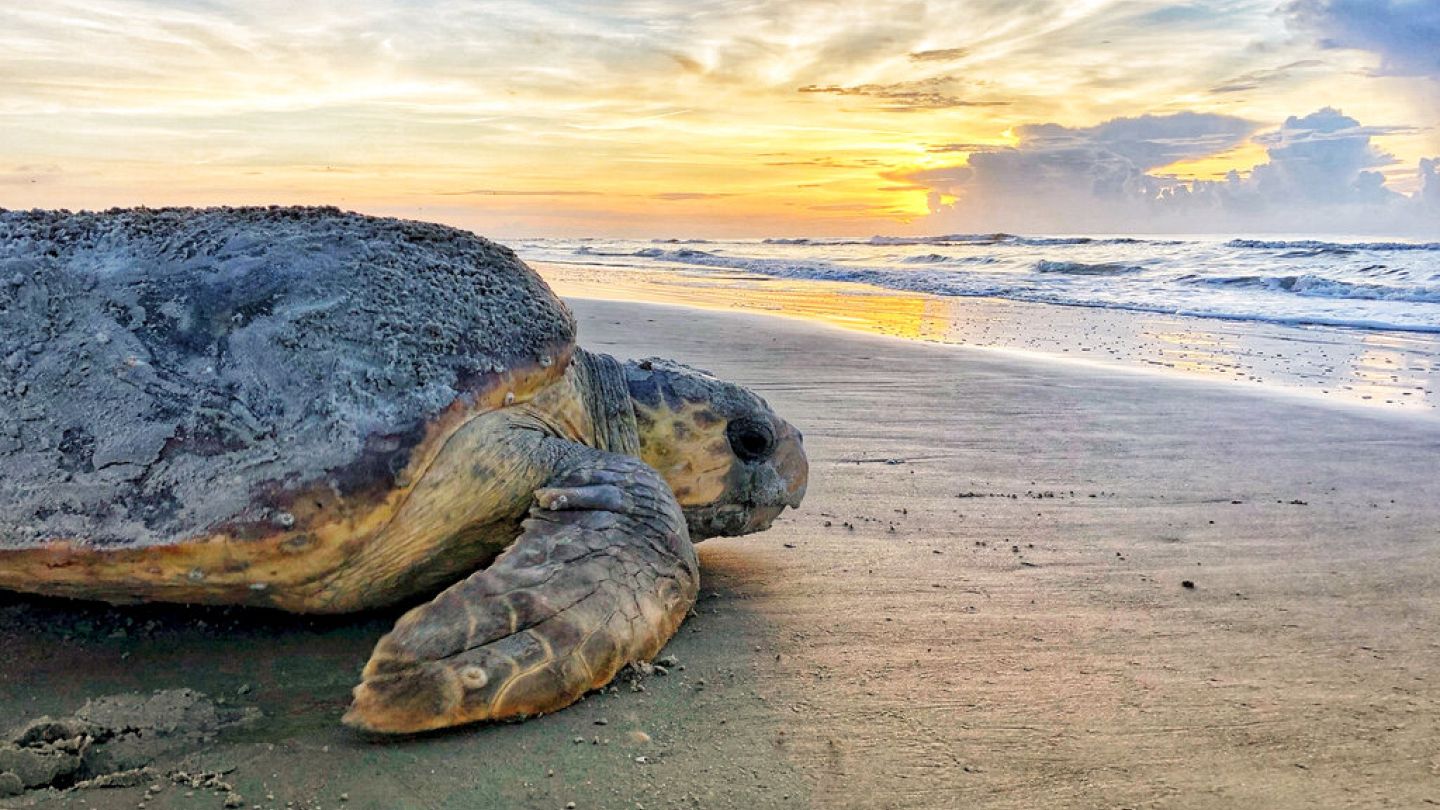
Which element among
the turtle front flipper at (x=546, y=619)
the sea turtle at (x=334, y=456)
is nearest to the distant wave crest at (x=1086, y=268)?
the sea turtle at (x=334, y=456)

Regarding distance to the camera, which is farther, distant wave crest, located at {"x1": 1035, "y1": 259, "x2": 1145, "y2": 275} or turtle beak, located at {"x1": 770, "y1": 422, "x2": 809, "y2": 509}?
distant wave crest, located at {"x1": 1035, "y1": 259, "x2": 1145, "y2": 275}

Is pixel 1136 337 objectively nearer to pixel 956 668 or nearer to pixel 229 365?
pixel 956 668

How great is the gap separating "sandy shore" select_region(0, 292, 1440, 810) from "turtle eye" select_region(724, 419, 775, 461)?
0.40 meters

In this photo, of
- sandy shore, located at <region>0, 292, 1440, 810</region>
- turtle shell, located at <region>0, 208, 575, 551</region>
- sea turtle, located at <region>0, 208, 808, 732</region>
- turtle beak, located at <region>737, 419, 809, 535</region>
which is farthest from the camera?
turtle beak, located at <region>737, 419, 809, 535</region>

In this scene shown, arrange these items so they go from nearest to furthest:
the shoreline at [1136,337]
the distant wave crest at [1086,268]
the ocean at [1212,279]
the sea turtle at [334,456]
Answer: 1. the sea turtle at [334,456]
2. the shoreline at [1136,337]
3. the ocean at [1212,279]
4. the distant wave crest at [1086,268]

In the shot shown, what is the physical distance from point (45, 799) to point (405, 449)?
117cm

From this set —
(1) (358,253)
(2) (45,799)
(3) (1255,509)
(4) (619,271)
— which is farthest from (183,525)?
(4) (619,271)

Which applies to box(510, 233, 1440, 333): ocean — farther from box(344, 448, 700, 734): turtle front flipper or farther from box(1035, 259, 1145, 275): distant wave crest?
box(344, 448, 700, 734): turtle front flipper

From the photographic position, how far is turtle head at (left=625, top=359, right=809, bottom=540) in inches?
152

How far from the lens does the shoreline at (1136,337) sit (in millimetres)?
8375

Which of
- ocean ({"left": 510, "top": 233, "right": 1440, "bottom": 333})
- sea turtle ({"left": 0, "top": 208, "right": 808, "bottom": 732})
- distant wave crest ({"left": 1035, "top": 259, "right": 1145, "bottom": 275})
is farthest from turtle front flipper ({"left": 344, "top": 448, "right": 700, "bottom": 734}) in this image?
distant wave crest ({"left": 1035, "top": 259, "right": 1145, "bottom": 275})

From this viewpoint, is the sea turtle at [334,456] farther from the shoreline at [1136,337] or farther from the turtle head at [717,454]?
the shoreline at [1136,337]

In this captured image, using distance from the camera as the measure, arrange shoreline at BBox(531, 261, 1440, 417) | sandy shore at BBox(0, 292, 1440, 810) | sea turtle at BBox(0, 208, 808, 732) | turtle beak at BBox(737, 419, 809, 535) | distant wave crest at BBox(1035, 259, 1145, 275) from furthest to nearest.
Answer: distant wave crest at BBox(1035, 259, 1145, 275), shoreline at BBox(531, 261, 1440, 417), turtle beak at BBox(737, 419, 809, 535), sea turtle at BBox(0, 208, 808, 732), sandy shore at BBox(0, 292, 1440, 810)

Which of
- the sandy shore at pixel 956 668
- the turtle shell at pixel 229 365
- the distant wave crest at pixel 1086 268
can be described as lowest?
the sandy shore at pixel 956 668
